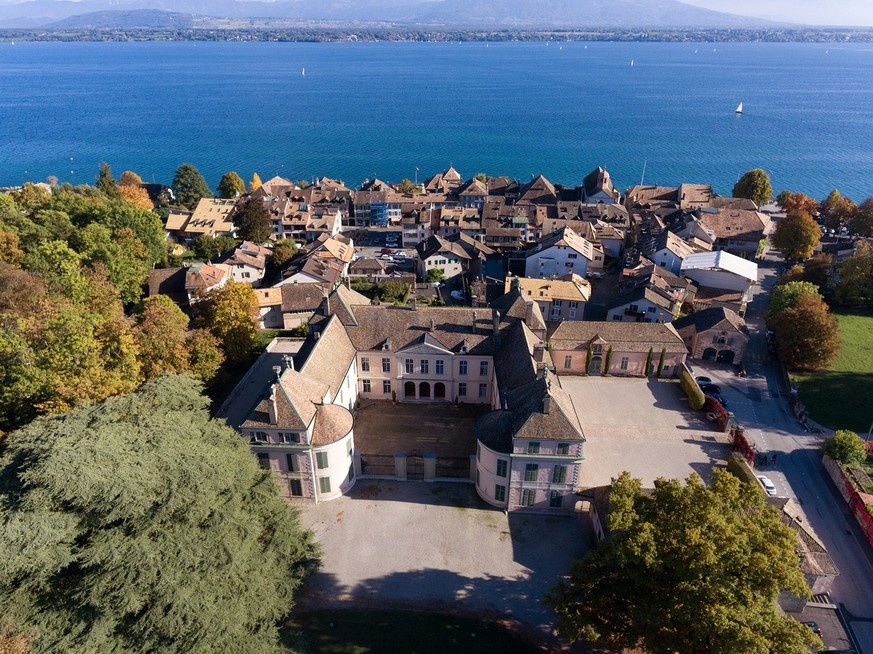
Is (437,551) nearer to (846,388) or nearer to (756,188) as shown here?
(846,388)

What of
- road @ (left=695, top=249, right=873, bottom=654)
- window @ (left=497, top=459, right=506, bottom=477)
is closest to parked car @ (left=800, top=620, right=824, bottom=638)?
road @ (left=695, top=249, right=873, bottom=654)

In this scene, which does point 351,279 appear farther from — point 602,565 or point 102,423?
point 602,565

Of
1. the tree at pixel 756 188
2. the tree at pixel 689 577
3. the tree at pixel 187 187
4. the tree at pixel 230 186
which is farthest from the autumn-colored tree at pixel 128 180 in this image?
the tree at pixel 756 188

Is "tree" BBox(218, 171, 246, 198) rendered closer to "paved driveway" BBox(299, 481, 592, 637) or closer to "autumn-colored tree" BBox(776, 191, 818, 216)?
"paved driveway" BBox(299, 481, 592, 637)

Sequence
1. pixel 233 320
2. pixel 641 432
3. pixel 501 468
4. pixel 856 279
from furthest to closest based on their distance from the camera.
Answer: pixel 856 279, pixel 233 320, pixel 641 432, pixel 501 468

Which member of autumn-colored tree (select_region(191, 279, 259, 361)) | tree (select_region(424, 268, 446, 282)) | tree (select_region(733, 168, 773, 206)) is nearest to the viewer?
autumn-colored tree (select_region(191, 279, 259, 361))

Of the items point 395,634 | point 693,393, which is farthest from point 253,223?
point 395,634

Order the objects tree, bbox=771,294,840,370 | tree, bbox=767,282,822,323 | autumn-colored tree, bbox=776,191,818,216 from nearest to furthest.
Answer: tree, bbox=771,294,840,370
tree, bbox=767,282,822,323
autumn-colored tree, bbox=776,191,818,216
